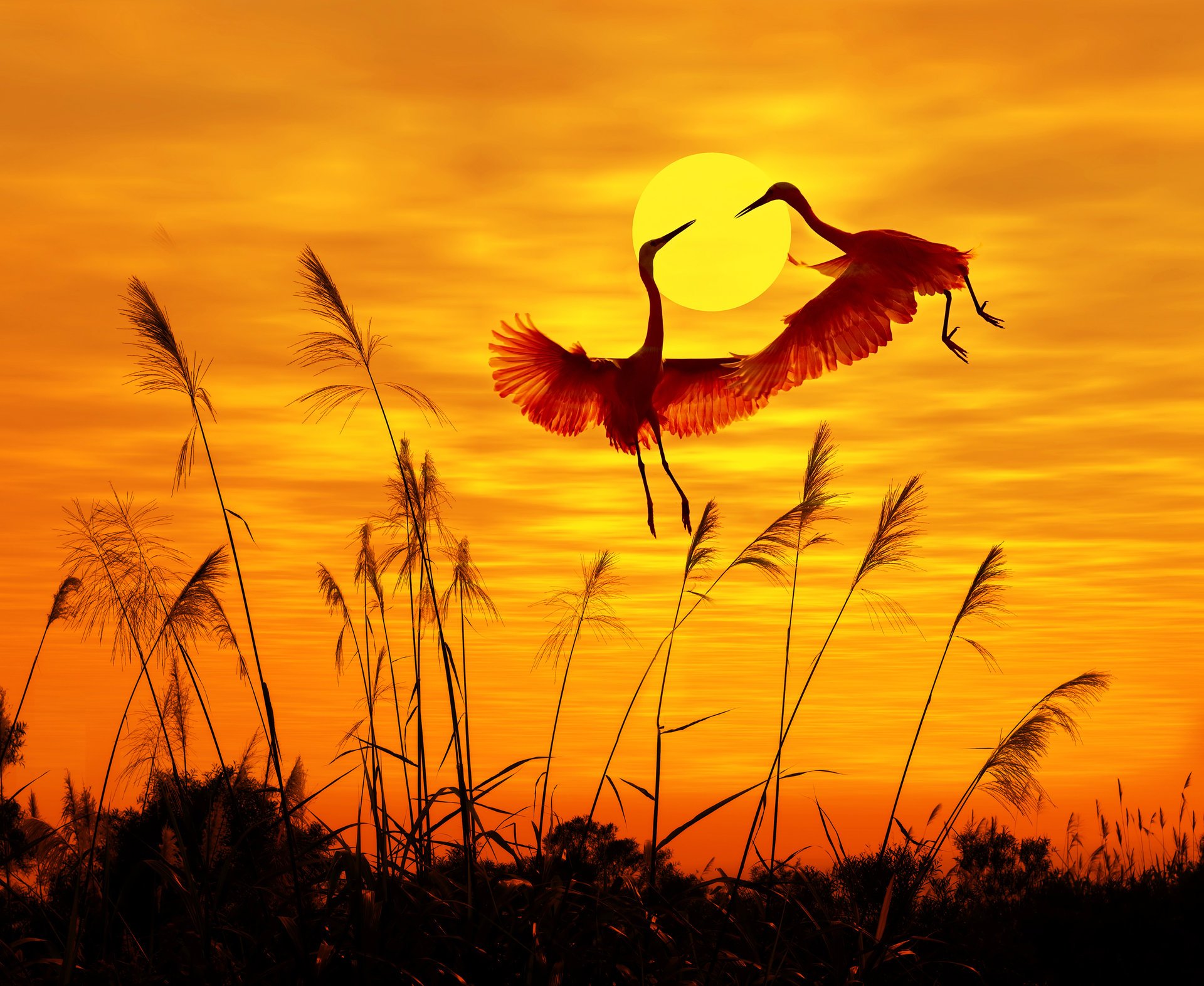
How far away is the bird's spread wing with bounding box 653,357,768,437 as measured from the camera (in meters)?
4.07

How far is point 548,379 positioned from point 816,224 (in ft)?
3.65

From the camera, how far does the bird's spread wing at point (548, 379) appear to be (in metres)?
4.16

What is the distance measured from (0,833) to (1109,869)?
631 centimetres

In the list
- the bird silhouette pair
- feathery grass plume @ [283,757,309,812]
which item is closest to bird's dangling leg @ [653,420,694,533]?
the bird silhouette pair

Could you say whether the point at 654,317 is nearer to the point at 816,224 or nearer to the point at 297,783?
the point at 816,224

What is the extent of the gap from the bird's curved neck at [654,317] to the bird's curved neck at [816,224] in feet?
1.69

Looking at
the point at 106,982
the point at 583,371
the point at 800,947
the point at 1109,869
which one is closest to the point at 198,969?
the point at 106,982

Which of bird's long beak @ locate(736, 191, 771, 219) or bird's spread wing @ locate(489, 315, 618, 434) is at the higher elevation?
bird's long beak @ locate(736, 191, 771, 219)

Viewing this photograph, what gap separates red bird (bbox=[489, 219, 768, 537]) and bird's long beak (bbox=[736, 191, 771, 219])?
1.13ft

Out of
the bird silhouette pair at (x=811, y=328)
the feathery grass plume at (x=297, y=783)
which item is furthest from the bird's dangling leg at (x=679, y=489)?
the feathery grass plume at (x=297, y=783)

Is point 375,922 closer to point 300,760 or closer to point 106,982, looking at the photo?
point 106,982

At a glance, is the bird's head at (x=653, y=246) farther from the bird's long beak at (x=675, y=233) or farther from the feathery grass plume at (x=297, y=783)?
the feathery grass plume at (x=297, y=783)

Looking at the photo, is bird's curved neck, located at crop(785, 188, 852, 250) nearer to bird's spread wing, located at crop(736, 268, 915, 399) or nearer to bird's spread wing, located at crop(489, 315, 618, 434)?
bird's spread wing, located at crop(736, 268, 915, 399)

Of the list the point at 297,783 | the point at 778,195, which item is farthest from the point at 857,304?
the point at 297,783
